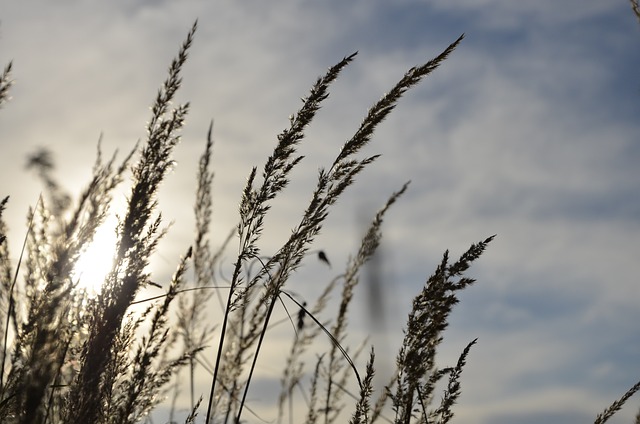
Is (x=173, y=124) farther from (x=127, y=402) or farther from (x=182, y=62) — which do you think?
(x=127, y=402)

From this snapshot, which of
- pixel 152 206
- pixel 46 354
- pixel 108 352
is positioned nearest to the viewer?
pixel 46 354

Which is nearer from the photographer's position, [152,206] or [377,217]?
[152,206]

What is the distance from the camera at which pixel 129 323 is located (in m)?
2.80

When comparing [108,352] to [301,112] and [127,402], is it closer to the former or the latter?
[127,402]

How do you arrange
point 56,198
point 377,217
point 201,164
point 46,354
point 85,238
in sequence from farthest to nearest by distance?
1. point 201,164
2. point 377,217
3. point 56,198
4. point 85,238
5. point 46,354

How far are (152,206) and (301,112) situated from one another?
71 centimetres

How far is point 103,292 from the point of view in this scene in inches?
101

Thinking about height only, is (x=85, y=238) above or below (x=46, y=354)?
above

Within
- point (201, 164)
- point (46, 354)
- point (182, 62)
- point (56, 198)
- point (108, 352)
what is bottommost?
point (46, 354)

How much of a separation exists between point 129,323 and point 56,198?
0.76 meters

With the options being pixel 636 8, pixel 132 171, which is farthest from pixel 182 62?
pixel 636 8

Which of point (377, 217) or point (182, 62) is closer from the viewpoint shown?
point (182, 62)

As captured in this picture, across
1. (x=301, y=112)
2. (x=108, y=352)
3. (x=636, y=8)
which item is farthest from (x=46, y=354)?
(x=636, y=8)

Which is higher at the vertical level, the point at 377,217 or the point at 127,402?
the point at 377,217
